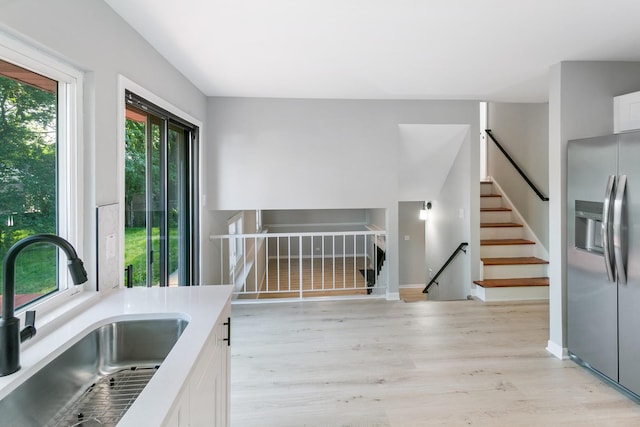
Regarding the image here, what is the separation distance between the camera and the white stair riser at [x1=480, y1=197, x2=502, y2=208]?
532 cm

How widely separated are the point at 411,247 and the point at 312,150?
470cm

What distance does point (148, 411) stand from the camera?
84cm

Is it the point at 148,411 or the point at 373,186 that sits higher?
the point at 373,186

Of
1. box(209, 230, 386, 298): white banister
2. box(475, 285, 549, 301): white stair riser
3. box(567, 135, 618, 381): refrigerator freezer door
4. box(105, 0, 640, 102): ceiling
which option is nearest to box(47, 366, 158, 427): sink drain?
box(105, 0, 640, 102): ceiling

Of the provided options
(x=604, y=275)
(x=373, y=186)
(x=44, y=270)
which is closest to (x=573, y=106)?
(x=604, y=275)

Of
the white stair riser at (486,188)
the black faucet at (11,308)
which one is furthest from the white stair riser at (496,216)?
the black faucet at (11,308)

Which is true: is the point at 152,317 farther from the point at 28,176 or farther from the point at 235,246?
the point at 235,246

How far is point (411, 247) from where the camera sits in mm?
7820

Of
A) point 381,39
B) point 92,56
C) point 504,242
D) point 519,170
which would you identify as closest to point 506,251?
point 504,242

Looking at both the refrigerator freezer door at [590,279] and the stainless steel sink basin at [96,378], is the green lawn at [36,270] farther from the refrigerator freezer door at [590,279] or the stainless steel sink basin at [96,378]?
the refrigerator freezer door at [590,279]

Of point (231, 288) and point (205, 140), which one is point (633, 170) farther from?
point (205, 140)

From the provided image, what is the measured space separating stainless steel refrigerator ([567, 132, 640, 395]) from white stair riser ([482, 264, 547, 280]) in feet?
5.14

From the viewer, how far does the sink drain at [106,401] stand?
109cm

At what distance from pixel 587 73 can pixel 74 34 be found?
142 inches
